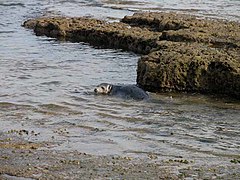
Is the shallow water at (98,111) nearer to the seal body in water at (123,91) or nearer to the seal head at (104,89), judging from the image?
the seal body in water at (123,91)

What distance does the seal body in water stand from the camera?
10648 mm

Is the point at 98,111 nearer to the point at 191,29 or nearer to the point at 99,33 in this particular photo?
the point at 191,29

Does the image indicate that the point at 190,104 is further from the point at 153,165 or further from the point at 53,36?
the point at 53,36

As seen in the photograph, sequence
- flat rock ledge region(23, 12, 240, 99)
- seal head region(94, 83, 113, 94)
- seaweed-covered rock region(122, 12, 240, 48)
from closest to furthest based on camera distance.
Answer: seal head region(94, 83, 113, 94)
flat rock ledge region(23, 12, 240, 99)
seaweed-covered rock region(122, 12, 240, 48)

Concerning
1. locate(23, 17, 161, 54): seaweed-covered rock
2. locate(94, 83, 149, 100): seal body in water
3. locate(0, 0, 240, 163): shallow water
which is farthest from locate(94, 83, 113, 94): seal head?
locate(23, 17, 161, 54): seaweed-covered rock

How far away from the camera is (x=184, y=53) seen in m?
12.0

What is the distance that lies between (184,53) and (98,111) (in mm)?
3141

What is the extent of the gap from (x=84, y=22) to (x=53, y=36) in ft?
5.44

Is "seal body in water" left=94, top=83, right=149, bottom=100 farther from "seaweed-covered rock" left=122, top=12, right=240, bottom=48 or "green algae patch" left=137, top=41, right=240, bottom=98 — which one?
"seaweed-covered rock" left=122, top=12, right=240, bottom=48

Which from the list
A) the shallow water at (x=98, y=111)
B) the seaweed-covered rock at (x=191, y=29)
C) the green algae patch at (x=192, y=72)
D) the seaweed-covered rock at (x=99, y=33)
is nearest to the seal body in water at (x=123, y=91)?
the shallow water at (x=98, y=111)

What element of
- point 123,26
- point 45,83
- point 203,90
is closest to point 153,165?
point 203,90

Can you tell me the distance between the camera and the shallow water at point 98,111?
7.68m

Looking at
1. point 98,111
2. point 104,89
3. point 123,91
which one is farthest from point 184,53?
point 98,111

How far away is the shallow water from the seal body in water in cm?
17
